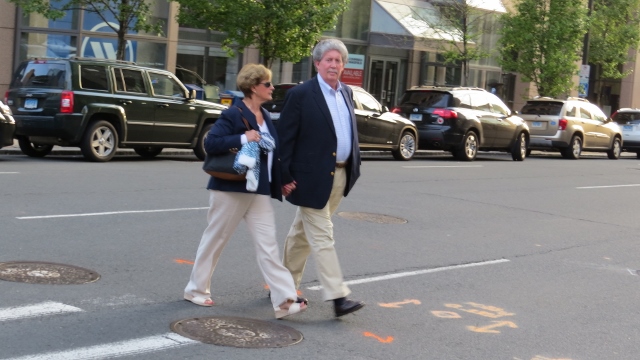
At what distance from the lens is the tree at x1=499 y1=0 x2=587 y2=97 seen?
111 feet

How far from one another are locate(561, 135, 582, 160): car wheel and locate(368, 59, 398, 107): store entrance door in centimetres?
764

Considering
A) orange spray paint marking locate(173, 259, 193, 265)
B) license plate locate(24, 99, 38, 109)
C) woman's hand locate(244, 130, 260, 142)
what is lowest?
orange spray paint marking locate(173, 259, 193, 265)

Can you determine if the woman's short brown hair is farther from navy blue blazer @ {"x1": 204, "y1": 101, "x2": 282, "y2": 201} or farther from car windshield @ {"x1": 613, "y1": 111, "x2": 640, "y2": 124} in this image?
car windshield @ {"x1": 613, "y1": 111, "x2": 640, "y2": 124}

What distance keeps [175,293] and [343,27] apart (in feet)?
86.4

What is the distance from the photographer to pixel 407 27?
32781mm

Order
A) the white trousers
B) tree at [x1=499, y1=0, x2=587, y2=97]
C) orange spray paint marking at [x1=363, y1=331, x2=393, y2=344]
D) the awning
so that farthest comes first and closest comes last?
tree at [x1=499, y1=0, x2=587, y2=97] → the awning → the white trousers → orange spray paint marking at [x1=363, y1=331, x2=393, y2=344]

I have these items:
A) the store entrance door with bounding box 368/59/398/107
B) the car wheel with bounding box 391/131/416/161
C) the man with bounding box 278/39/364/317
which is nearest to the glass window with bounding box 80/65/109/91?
the car wheel with bounding box 391/131/416/161

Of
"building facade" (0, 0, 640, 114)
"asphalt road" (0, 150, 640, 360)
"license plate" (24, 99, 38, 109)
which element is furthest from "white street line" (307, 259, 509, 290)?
"building facade" (0, 0, 640, 114)

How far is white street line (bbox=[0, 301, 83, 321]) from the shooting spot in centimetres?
619

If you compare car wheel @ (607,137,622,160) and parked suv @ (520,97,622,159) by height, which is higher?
parked suv @ (520,97,622,159)

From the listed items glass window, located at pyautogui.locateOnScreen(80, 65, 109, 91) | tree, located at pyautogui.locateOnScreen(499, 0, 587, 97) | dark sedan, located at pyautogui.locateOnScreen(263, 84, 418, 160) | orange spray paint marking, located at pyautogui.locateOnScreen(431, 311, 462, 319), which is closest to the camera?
orange spray paint marking, located at pyautogui.locateOnScreen(431, 311, 462, 319)

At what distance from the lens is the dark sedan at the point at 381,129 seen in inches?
858

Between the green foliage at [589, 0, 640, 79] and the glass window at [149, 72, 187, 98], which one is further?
the green foliage at [589, 0, 640, 79]

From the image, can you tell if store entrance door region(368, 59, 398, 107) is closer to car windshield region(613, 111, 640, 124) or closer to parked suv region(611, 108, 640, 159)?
parked suv region(611, 108, 640, 159)
